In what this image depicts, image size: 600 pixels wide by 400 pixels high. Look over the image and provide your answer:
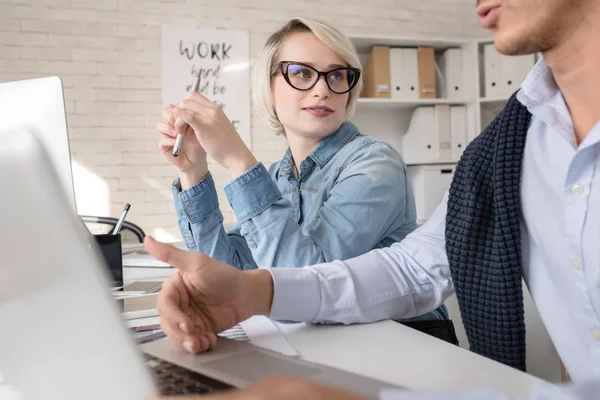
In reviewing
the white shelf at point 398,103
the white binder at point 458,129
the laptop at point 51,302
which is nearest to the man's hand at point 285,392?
the laptop at point 51,302

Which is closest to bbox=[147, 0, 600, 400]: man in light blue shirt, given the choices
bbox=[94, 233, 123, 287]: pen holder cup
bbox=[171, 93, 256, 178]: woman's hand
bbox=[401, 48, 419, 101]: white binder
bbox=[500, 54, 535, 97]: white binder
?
bbox=[171, 93, 256, 178]: woman's hand

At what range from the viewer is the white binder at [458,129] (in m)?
3.38

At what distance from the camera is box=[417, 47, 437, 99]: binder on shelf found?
3344 mm

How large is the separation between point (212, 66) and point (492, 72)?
5.71 ft

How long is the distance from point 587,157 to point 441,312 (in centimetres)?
56

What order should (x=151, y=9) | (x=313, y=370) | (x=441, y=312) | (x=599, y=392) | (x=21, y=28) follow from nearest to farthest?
(x=599, y=392) → (x=313, y=370) → (x=441, y=312) → (x=21, y=28) → (x=151, y=9)

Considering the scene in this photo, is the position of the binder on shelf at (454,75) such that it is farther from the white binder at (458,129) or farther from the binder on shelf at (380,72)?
the binder on shelf at (380,72)

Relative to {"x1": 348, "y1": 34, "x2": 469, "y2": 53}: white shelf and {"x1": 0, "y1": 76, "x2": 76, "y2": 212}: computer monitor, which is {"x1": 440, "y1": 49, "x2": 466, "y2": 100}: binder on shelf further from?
{"x1": 0, "y1": 76, "x2": 76, "y2": 212}: computer monitor

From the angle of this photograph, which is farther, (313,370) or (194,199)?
(194,199)

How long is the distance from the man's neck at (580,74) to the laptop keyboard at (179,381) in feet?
2.07

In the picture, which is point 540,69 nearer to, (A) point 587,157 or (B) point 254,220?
(A) point 587,157

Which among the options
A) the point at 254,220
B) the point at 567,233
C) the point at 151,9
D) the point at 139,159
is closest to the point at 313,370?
the point at 567,233

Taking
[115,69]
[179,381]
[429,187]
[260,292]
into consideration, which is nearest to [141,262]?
[260,292]

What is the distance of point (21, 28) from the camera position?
3.06 meters
